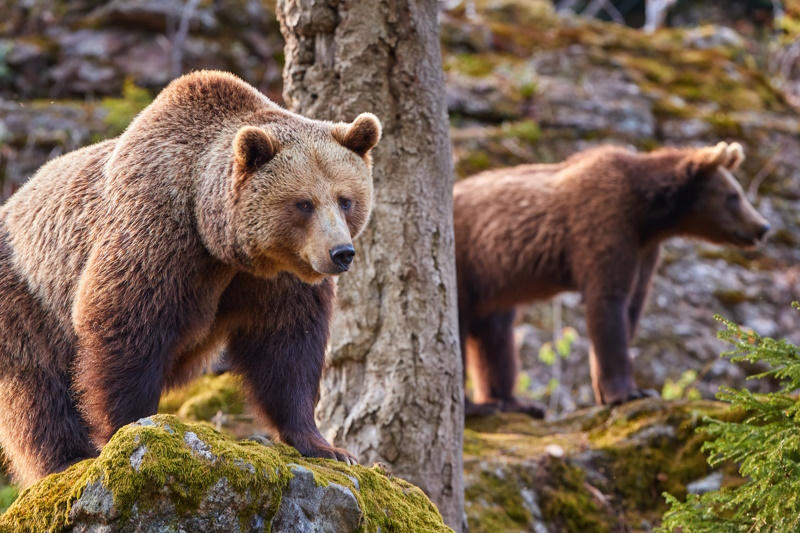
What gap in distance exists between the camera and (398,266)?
603cm

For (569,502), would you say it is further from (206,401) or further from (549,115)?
(549,115)

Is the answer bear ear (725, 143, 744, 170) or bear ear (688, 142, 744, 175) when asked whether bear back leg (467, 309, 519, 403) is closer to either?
bear ear (688, 142, 744, 175)

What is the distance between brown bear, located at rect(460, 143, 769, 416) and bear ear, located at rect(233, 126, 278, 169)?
522 cm

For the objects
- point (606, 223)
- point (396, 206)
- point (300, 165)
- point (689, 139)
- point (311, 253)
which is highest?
point (300, 165)

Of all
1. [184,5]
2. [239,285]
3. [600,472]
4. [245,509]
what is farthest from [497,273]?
[184,5]

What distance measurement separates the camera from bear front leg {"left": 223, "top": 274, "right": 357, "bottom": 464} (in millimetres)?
4852

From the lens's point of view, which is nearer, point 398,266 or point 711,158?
point 398,266

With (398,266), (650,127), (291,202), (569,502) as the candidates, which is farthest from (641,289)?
(291,202)

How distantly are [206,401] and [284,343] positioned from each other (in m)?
3.36

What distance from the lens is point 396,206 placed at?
6.09 m

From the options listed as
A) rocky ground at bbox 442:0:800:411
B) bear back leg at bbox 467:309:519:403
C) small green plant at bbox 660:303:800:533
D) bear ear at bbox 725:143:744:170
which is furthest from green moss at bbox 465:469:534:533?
bear ear at bbox 725:143:744:170

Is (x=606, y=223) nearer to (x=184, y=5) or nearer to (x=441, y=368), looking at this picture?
(x=441, y=368)

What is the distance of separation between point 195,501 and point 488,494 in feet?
12.6

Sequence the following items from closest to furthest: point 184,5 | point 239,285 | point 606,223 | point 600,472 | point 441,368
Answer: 1. point 239,285
2. point 441,368
3. point 600,472
4. point 606,223
5. point 184,5
